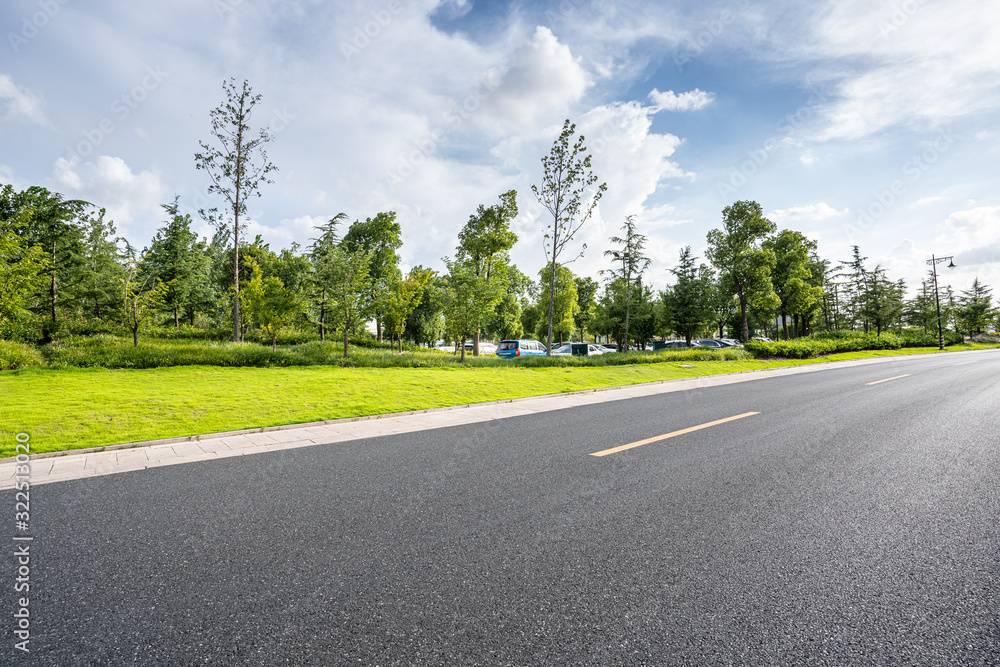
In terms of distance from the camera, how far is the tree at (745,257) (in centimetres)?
3412

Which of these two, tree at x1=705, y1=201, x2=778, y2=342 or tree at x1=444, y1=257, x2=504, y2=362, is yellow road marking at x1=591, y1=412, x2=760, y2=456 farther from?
tree at x1=705, y1=201, x2=778, y2=342

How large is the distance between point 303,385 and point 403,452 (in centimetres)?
808

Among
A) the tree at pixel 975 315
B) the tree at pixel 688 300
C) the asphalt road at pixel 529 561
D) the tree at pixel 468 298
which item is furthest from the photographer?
the tree at pixel 975 315

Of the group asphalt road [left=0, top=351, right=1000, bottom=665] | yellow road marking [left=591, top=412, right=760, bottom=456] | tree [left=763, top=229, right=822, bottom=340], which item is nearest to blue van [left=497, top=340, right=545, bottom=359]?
yellow road marking [left=591, top=412, right=760, bottom=456]

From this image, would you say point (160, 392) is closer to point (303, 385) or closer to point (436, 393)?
point (303, 385)

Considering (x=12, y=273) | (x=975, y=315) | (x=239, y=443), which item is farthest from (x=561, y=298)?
(x=975, y=315)

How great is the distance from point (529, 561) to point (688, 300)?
33.6 m

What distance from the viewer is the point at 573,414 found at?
30.3 feet

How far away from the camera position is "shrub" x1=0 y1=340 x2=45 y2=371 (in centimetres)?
1326

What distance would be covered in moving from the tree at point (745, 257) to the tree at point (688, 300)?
2370 mm

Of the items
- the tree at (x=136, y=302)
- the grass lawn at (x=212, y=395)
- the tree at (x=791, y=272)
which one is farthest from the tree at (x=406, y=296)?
the tree at (x=791, y=272)

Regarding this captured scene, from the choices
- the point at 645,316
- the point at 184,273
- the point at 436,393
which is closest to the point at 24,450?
the point at 436,393

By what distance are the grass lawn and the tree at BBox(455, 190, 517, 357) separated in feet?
33.6

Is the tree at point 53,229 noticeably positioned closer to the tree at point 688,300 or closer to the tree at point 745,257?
the tree at point 688,300
